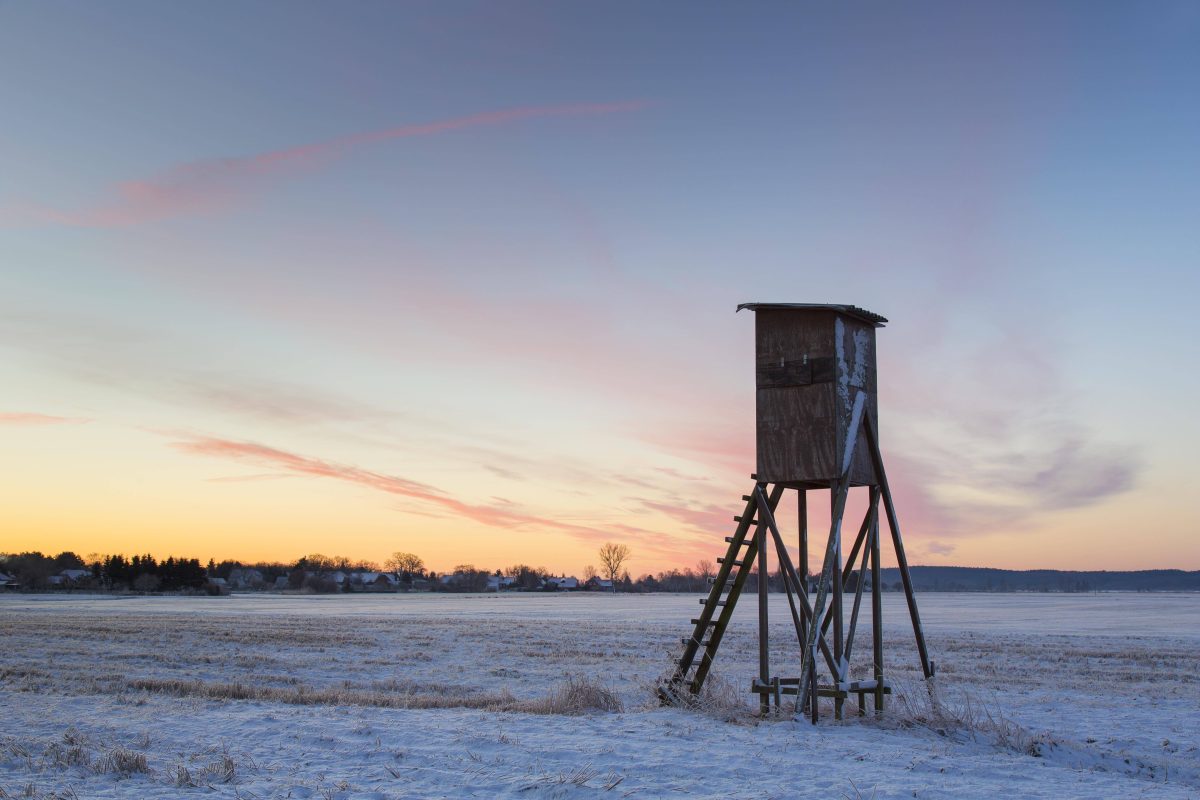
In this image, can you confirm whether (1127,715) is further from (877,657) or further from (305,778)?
(305,778)

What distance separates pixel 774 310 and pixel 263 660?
65.1ft

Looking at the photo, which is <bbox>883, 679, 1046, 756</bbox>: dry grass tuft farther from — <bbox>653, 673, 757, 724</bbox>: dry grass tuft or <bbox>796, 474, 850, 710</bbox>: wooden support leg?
<bbox>653, 673, 757, 724</bbox>: dry grass tuft

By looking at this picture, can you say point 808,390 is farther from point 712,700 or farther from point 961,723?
point 961,723

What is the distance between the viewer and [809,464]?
15.2m

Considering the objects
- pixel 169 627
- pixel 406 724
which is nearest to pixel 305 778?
pixel 406 724

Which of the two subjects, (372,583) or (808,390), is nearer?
(808,390)

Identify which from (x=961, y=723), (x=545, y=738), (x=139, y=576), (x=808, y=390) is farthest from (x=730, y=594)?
(x=139, y=576)

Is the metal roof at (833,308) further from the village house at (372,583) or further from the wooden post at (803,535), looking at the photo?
the village house at (372,583)

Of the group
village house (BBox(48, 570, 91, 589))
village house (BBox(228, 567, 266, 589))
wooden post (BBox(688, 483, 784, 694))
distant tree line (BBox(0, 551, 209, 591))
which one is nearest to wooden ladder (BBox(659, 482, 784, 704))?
wooden post (BBox(688, 483, 784, 694))

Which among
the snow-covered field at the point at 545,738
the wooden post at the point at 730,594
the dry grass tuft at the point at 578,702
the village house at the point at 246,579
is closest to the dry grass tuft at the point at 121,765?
the snow-covered field at the point at 545,738

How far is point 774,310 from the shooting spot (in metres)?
15.9

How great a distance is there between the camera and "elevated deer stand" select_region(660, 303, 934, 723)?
49.1 feet

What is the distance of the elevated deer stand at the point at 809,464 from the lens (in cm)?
1495

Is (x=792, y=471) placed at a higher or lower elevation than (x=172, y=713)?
higher
